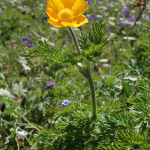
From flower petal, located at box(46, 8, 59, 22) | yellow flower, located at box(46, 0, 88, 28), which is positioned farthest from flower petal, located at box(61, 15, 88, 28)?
flower petal, located at box(46, 8, 59, 22)

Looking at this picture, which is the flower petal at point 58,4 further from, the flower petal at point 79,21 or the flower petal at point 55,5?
the flower petal at point 79,21

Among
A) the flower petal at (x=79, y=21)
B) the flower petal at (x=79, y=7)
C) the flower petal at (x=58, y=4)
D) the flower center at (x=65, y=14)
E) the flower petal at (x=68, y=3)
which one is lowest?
the flower petal at (x=79, y=21)

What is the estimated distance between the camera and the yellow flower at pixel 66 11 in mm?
1050

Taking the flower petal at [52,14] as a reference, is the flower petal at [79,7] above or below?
above

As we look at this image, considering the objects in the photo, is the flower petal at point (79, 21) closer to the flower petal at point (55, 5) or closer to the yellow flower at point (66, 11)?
the yellow flower at point (66, 11)

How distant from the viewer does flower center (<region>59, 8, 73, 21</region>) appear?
3.45 feet

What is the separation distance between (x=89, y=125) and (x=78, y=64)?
43cm

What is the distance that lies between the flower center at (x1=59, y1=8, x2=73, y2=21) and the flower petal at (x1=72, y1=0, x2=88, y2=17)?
3cm

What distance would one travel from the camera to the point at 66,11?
1071 mm

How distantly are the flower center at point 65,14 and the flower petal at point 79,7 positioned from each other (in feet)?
0.11

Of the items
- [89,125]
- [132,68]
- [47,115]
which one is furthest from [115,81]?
[89,125]

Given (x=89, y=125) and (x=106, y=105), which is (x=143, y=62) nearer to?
(x=106, y=105)

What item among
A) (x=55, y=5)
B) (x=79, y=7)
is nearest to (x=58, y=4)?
(x=55, y=5)

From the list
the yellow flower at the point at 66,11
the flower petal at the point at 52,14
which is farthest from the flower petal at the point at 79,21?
the flower petal at the point at 52,14
